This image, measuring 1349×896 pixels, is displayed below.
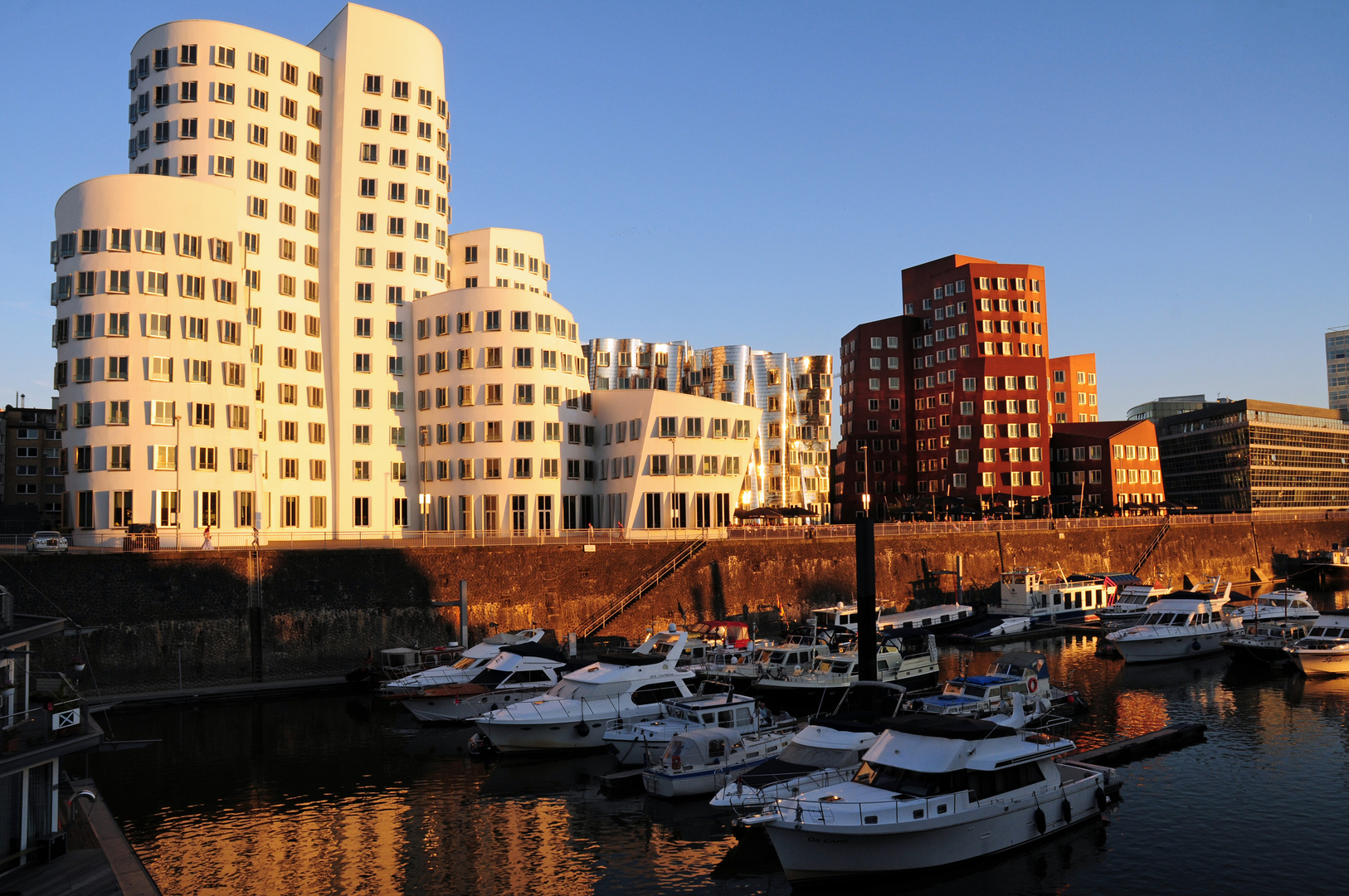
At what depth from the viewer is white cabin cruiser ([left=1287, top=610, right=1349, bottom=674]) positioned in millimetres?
53156

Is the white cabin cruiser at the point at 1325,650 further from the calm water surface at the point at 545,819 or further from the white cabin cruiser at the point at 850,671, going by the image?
the white cabin cruiser at the point at 850,671

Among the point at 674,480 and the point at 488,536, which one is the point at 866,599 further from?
the point at 674,480

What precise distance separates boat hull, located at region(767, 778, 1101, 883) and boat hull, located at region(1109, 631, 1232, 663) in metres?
39.2

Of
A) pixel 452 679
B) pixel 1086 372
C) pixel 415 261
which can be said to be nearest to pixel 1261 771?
pixel 452 679

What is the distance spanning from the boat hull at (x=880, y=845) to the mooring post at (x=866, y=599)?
48.6 ft

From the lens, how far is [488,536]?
241 ft

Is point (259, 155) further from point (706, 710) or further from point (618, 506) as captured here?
point (706, 710)

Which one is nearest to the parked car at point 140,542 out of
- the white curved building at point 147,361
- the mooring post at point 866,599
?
the white curved building at point 147,361

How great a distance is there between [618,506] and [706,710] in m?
49.1

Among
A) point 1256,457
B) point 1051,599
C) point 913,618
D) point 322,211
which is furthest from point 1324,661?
point 1256,457

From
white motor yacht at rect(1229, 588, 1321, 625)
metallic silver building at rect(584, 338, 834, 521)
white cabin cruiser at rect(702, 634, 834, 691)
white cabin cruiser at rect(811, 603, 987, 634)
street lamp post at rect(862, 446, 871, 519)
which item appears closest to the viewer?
street lamp post at rect(862, 446, 871, 519)

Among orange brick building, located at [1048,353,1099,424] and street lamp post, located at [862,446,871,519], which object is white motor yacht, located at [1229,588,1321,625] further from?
orange brick building, located at [1048,353,1099,424]

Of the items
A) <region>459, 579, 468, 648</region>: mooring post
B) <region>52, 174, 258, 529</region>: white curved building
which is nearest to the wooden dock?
<region>459, 579, 468, 648</region>: mooring post

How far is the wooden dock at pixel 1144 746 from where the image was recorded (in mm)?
36344
